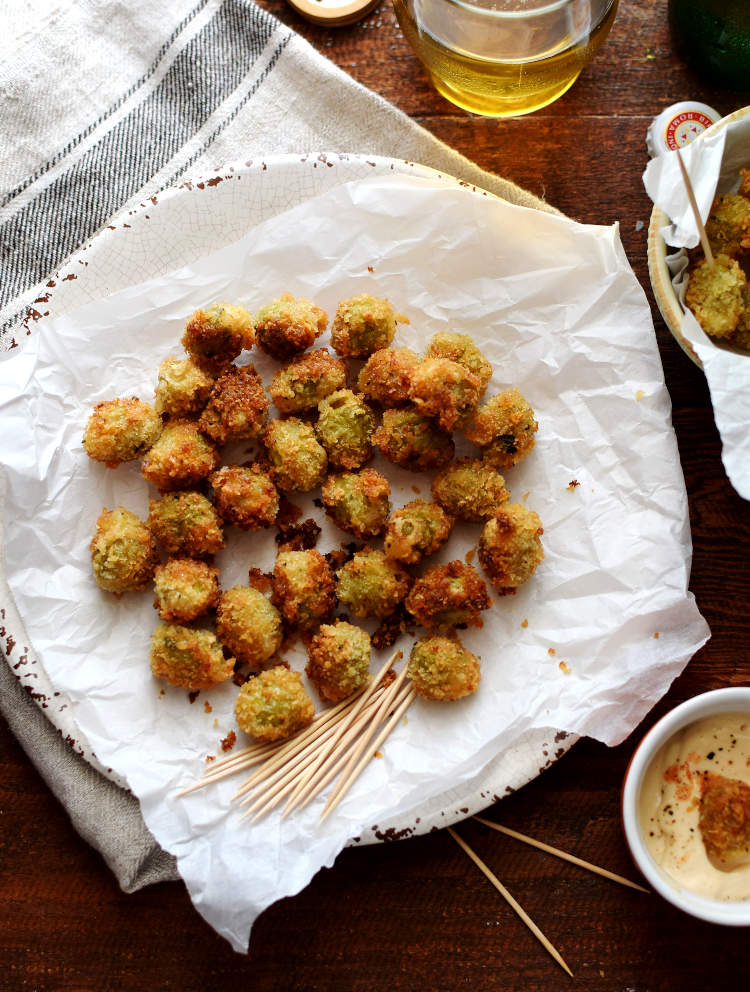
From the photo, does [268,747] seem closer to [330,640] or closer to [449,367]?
[330,640]

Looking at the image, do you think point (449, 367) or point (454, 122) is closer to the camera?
point (449, 367)

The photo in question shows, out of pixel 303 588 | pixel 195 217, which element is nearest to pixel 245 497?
pixel 303 588

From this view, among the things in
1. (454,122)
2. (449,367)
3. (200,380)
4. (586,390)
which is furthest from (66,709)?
(454,122)

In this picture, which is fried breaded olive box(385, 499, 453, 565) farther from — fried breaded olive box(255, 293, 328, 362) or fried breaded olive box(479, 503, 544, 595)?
fried breaded olive box(255, 293, 328, 362)

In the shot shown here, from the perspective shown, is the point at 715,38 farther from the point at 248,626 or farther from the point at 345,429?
the point at 248,626

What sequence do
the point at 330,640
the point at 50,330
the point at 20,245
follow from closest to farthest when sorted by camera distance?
1. the point at 330,640
2. the point at 50,330
3. the point at 20,245

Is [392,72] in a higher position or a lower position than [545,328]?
higher

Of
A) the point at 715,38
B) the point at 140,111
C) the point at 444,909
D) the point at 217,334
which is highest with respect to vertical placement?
the point at 140,111
